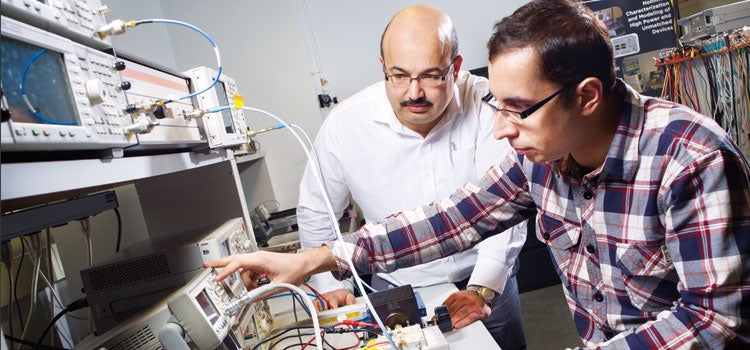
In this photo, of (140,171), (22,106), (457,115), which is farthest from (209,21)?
(22,106)

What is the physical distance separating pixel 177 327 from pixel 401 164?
1028mm

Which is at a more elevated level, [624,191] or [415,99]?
[415,99]

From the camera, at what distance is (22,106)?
0.58 m

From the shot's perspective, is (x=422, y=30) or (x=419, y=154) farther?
(x=419, y=154)

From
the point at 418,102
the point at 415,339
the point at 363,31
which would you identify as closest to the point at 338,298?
the point at 415,339

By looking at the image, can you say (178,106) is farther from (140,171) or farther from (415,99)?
(415,99)

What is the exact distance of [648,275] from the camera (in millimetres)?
972

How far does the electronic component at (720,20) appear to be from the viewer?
2.39 m

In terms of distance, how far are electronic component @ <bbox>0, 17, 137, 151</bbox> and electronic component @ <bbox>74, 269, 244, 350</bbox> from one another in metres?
0.33

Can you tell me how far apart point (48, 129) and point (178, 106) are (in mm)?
539

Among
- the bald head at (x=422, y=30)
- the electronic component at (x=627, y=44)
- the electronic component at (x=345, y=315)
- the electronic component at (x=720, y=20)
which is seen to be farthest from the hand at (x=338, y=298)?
the electronic component at (x=627, y=44)

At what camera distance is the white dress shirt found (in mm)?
1662

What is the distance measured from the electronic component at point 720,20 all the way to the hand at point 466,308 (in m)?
2.09

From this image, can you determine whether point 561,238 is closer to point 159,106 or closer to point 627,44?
point 159,106
